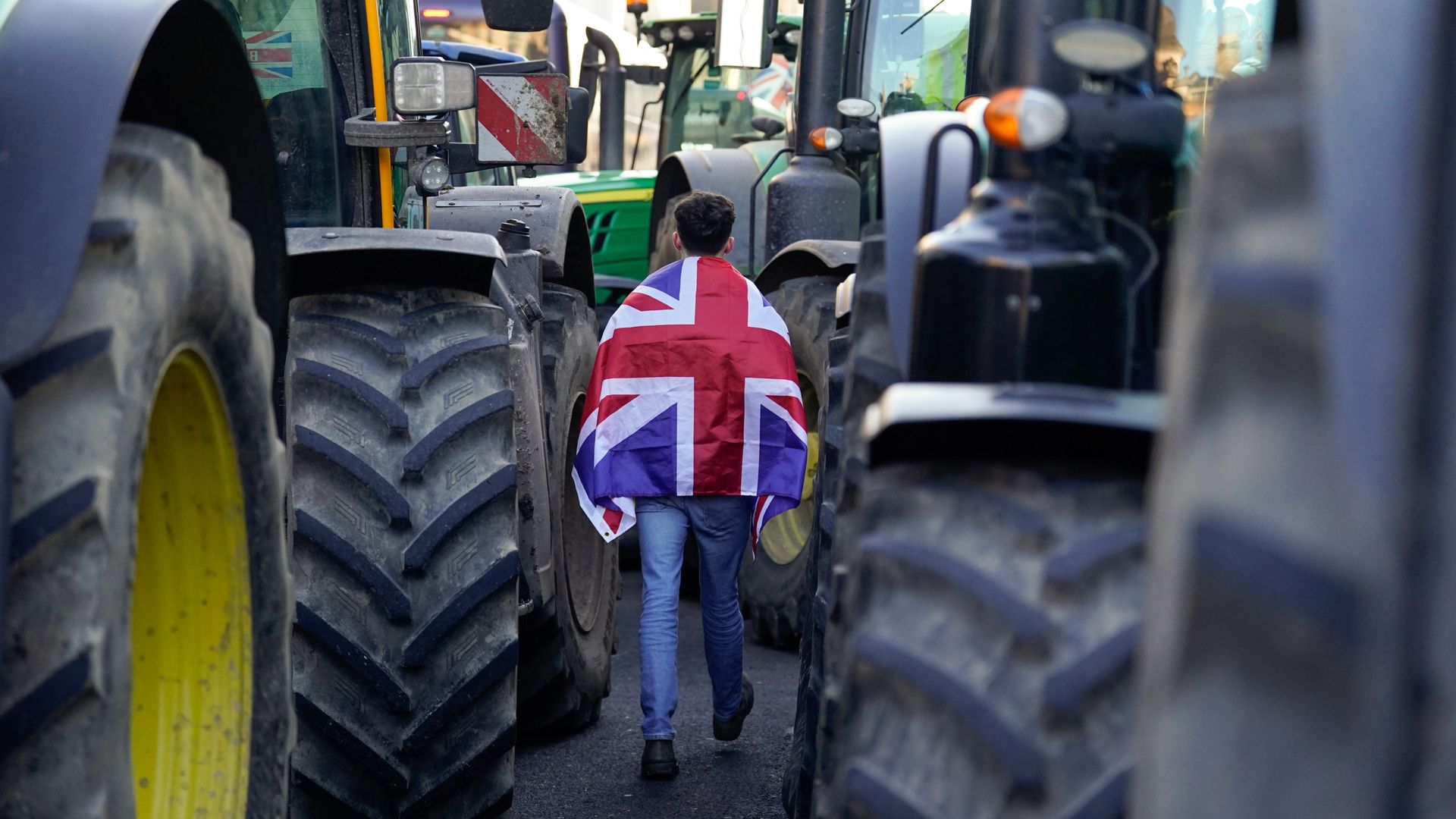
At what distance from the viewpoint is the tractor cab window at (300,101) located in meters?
3.84

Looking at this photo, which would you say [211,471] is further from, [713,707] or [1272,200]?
[713,707]

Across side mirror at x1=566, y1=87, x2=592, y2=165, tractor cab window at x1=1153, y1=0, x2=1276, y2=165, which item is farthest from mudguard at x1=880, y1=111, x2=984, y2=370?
side mirror at x1=566, y1=87, x2=592, y2=165

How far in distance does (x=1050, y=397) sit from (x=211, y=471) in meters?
1.16

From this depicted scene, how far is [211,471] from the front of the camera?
7.77ft

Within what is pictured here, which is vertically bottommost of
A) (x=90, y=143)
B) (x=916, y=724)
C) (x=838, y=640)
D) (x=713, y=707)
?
(x=713, y=707)

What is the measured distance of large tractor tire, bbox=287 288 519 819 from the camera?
3.38 meters

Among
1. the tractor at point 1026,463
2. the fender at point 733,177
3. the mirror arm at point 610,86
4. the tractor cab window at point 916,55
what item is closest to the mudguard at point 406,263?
the tractor at point 1026,463

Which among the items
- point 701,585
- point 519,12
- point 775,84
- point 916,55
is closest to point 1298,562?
point 519,12

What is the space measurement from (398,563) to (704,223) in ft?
7.03

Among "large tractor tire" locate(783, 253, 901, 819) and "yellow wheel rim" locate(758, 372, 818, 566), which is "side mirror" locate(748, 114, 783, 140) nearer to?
"yellow wheel rim" locate(758, 372, 818, 566)

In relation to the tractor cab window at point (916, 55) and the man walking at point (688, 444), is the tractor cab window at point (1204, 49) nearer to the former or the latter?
the man walking at point (688, 444)

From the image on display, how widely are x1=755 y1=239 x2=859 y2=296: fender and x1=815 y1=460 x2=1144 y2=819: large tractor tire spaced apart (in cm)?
407

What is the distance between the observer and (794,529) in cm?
646

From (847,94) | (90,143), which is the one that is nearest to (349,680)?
(90,143)
